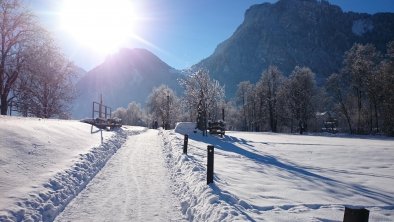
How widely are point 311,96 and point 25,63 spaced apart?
5144 cm

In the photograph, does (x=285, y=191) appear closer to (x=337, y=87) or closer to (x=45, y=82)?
(x=45, y=82)

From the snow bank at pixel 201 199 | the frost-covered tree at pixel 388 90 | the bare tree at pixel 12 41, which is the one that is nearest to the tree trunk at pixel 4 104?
the bare tree at pixel 12 41

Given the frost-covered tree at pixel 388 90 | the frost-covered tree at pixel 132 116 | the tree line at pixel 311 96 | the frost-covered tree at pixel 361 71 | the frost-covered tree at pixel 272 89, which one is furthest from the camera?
the frost-covered tree at pixel 132 116

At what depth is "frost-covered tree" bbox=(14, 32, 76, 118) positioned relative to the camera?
3162cm

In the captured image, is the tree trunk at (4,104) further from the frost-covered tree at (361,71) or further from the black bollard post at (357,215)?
the frost-covered tree at (361,71)

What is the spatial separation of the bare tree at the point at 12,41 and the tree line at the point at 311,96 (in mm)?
23410

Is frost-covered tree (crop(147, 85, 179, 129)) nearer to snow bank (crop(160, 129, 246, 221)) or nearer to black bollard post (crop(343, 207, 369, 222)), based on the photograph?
snow bank (crop(160, 129, 246, 221))

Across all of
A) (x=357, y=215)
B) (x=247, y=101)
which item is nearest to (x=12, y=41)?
(x=357, y=215)

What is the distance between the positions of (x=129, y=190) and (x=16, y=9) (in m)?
27.4

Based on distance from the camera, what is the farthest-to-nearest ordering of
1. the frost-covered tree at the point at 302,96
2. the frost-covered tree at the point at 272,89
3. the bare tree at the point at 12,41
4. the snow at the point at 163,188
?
the frost-covered tree at the point at 272,89 → the frost-covered tree at the point at 302,96 → the bare tree at the point at 12,41 → the snow at the point at 163,188

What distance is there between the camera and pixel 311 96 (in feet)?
215

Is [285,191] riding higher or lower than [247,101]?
lower

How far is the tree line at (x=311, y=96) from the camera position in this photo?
170 ft

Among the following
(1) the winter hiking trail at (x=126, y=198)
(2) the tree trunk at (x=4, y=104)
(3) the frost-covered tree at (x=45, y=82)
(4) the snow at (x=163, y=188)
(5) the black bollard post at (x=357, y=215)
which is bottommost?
(1) the winter hiking trail at (x=126, y=198)
